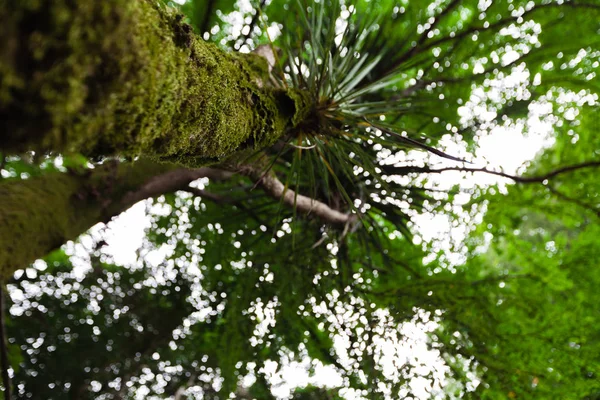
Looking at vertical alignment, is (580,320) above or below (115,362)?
below

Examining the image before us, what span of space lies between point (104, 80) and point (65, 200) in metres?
1.89

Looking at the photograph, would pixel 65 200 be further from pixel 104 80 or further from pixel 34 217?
pixel 104 80

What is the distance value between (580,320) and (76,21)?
4.21m

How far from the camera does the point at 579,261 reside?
3.87 meters

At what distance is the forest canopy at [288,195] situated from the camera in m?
0.71

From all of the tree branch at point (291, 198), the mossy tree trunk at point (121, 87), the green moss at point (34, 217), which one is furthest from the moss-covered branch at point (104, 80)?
the green moss at point (34, 217)

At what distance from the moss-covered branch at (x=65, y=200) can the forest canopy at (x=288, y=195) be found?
12 mm

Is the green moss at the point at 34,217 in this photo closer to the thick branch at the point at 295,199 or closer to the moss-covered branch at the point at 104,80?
the thick branch at the point at 295,199

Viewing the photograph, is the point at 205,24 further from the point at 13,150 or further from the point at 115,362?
the point at 115,362

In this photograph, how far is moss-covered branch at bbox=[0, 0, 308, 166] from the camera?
0.47m

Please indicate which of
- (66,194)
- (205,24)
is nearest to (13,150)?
(66,194)

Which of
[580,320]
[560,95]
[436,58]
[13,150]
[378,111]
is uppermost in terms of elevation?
[436,58]

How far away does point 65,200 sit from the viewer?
7.07ft

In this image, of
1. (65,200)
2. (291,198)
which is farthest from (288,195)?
(65,200)
